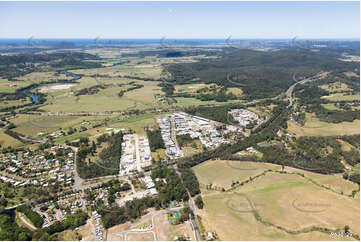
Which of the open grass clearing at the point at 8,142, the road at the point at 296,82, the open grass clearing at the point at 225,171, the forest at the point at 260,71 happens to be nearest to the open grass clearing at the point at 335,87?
the road at the point at 296,82

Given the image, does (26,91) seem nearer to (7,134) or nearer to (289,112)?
(7,134)

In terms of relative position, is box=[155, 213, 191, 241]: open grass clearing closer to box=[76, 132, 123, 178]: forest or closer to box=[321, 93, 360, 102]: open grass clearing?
box=[76, 132, 123, 178]: forest

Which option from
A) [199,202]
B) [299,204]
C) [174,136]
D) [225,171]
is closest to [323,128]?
[299,204]

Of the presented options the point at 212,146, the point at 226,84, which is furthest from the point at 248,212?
the point at 226,84

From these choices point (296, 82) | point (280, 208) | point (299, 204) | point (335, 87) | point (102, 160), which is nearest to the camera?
point (280, 208)

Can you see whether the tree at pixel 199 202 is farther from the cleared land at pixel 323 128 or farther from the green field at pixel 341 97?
the green field at pixel 341 97

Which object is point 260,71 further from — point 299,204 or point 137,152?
point 299,204

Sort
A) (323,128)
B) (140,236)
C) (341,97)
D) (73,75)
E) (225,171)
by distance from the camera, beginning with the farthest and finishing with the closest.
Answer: (73,75) → (341,97) → (323,128) → (225,171) → (140,236)

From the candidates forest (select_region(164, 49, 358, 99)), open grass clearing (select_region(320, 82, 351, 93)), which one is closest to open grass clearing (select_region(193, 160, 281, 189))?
forest (select_region(164, 49, 358, 99))
